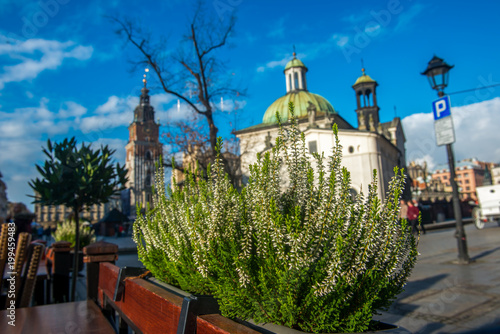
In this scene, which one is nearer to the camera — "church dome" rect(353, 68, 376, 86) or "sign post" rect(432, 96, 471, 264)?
"sign post" rect(432, 96, 471, 264)

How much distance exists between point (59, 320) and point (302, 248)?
2.25 meters

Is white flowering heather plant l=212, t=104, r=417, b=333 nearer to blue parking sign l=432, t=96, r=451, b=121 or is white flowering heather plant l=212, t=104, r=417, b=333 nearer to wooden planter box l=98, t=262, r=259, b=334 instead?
wooden planter box l=98, t=262, r=259, b=334

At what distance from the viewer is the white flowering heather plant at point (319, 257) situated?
144 centimetres

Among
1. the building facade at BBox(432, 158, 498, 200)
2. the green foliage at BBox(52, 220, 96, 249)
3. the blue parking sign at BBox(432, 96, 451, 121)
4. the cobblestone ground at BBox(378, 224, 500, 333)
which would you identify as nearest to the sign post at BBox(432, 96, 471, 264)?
the blue parking sign at BBox(432, 96, 451, 121)

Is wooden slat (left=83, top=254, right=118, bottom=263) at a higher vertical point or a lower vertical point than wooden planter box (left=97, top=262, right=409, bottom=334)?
higher

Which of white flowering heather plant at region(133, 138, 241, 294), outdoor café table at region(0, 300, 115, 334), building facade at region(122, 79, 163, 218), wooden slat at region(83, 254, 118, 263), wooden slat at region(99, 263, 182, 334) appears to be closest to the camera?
wooden slat at region(99, 263, 182, 334)

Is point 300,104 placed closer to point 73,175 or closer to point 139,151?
point 73,175

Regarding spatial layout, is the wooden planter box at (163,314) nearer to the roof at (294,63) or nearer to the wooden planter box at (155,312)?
the wooden planter box at (155,312)

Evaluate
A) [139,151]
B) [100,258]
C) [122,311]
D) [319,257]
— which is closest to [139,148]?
[139,151]

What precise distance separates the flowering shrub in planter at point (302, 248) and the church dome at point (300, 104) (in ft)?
123

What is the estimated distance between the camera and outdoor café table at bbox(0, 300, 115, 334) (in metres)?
2.38

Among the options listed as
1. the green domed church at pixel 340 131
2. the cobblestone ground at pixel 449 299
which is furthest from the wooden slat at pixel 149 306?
the green domed church at pixel 340 131

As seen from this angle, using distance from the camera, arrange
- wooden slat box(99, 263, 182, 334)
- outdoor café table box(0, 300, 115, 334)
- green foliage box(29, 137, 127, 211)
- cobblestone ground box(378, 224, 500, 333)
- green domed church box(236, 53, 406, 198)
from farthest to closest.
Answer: green domed church box(236, 53, 406, 198)
green foliage box(29, 137, 127, 211)
cobblestone ground box(378, 224, 500, 333)
outdoor café table box(0, 300, 115, 334)
wooden slat box(99, 263, 182, 334)

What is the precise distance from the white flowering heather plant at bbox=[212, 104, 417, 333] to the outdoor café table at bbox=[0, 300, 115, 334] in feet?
4.52
